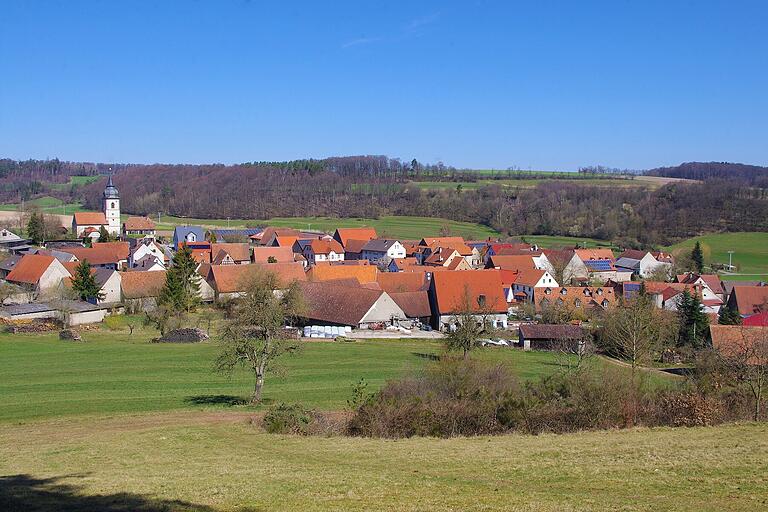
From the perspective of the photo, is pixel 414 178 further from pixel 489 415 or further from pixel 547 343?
pixel 489 415

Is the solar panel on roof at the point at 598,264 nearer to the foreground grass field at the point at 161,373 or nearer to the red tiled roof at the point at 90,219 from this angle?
the foreground grass field at the point at 161,373

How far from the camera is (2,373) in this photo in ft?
91.9

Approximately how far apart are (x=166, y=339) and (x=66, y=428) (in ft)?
57.1

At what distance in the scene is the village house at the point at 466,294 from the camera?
43688mm

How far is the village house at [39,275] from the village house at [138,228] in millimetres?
39356

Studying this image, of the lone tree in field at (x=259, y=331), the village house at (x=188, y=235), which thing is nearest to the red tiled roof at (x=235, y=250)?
the village house at (x=188, y=235)

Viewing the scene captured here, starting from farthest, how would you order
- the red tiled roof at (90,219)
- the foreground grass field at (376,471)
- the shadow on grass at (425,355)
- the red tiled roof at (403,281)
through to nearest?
the red tiled roof at (90,219) → the red tiled roof at (403,281) → the shadow on grass at (425,355) → the foreground grass field at (376,471)

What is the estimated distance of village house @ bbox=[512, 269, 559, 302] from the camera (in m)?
54.1

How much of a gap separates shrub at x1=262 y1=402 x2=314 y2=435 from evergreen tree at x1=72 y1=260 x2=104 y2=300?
97.7 ft

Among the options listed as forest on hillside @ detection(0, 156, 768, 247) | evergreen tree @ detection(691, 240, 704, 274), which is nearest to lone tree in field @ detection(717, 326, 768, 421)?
evergreen tree @ detection(691, 240, 704, 274)

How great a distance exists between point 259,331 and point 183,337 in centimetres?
766

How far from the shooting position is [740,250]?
8675cm

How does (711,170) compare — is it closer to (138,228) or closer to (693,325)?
(138,228)

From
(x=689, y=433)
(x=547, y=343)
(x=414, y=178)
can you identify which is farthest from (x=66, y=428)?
(x=414, y=178)
